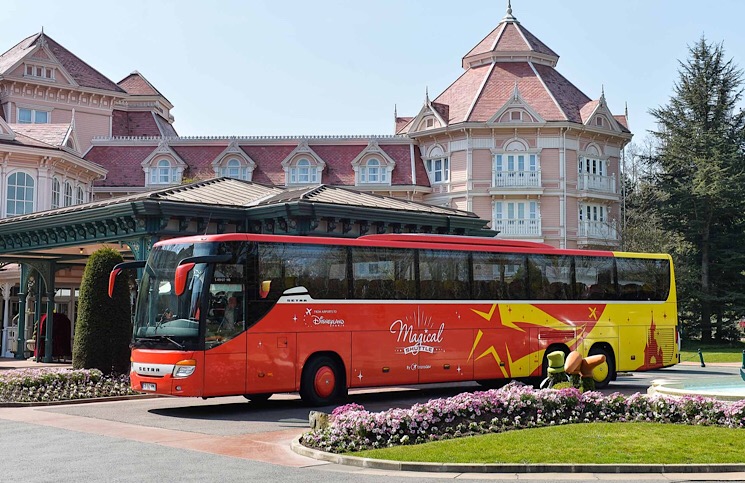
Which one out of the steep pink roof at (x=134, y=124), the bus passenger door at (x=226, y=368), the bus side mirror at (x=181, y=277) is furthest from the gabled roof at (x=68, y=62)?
the bus side mirror at (x=181, y=277)

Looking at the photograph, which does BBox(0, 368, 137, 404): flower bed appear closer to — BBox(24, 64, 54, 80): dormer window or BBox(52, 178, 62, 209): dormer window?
BBox(52, 178, 62, 209): dormer window

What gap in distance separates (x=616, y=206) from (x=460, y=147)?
10.5 m

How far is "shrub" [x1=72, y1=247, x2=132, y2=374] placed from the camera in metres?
22.4

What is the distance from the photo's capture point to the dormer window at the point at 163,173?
5506 centimetres

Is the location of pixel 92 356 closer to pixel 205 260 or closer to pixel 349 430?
pixel 205 260

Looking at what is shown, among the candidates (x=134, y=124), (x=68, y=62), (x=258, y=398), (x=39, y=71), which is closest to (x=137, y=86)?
(x=134, y=124)

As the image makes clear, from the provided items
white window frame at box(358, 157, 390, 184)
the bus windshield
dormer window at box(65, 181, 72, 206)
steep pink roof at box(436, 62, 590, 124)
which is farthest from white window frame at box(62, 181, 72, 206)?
the bus windshield

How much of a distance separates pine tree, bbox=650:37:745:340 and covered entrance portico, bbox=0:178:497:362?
84.8 ft

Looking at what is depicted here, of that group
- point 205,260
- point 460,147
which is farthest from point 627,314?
point 460,147

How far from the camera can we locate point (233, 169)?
185 ft

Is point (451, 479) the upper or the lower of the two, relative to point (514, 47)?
lower


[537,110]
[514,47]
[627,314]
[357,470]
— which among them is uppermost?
[514,47]

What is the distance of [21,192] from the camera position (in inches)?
1564

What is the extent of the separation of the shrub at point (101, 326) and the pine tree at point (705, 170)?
3755cm
